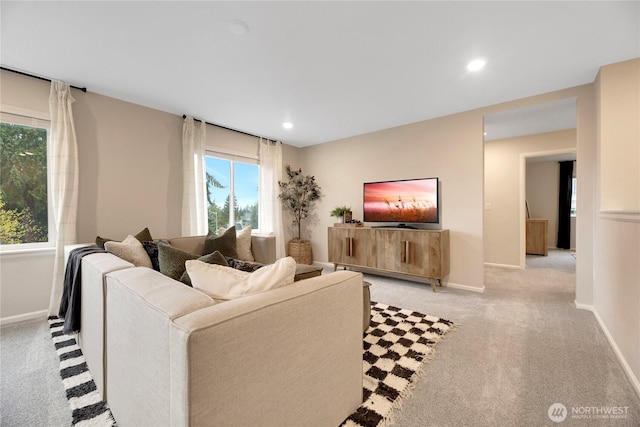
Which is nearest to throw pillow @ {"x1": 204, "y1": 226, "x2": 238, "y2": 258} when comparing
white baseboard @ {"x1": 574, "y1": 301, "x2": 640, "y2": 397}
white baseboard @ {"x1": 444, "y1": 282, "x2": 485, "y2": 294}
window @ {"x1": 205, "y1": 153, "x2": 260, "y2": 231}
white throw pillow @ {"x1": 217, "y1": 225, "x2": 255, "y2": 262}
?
Answer: white throw pillow @ {"x1": 217, "y1": 225, "x2": 255, "y2": 262}

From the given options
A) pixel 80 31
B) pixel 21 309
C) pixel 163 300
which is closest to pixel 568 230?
pixel 163 300

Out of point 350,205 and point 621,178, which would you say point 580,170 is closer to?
point 621,178

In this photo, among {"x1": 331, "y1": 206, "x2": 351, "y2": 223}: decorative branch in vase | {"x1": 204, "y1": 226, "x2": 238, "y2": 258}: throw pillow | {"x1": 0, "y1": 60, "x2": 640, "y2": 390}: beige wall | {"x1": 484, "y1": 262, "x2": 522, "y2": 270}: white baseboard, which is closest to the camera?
{"x1": 0, "y1": 60, "x2": 640, "y2": 390}: beige wall

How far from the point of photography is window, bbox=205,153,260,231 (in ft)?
13.6

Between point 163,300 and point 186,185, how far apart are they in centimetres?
304

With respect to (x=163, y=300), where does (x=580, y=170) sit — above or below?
above

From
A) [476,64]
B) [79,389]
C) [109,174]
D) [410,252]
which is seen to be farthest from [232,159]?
[476,64]

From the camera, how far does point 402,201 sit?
4.00 meters

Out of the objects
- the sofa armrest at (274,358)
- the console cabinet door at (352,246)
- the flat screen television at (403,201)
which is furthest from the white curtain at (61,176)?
the flat screen television at (403,201)

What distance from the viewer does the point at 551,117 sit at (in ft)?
12.0

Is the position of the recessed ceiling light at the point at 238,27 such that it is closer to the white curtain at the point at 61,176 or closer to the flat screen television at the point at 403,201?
the white curtain at the point at 61,176

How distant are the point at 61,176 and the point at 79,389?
7.04 feet

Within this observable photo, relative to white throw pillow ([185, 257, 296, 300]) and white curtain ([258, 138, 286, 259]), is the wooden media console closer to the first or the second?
white curtain ([258, 138, 286, 259])

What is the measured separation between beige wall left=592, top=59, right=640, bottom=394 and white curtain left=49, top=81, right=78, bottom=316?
4.86 meters
